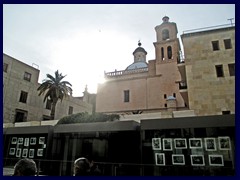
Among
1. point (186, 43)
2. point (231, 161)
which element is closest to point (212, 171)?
point (231, 161)

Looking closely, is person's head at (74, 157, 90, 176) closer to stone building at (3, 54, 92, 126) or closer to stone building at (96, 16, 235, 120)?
stone building at (96, 16, 235, 120)

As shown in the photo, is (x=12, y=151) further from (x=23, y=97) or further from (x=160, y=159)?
(x=23, y=97)

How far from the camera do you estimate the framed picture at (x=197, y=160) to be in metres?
8.91

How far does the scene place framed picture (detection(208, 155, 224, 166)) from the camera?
866cm

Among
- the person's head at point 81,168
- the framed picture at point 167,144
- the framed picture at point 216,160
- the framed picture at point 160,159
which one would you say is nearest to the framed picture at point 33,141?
the framed picture at point 160,159

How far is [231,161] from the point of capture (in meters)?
8.47

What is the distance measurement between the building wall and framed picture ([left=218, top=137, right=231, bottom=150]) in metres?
5.38

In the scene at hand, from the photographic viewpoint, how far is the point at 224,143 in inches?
349

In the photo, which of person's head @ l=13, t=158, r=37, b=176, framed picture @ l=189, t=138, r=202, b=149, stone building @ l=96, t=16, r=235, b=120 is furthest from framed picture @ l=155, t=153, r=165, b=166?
person's head @ l=13, t=158, r=37, b=176

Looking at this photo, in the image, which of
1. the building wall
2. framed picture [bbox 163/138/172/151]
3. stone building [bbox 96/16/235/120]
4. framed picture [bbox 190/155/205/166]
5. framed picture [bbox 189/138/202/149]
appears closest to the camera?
framed picture [bbox 190/155/205/166]

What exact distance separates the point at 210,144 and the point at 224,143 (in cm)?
57

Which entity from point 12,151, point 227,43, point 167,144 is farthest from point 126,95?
point 167,144

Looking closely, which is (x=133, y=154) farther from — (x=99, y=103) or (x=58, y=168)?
(x=99, y=103)
